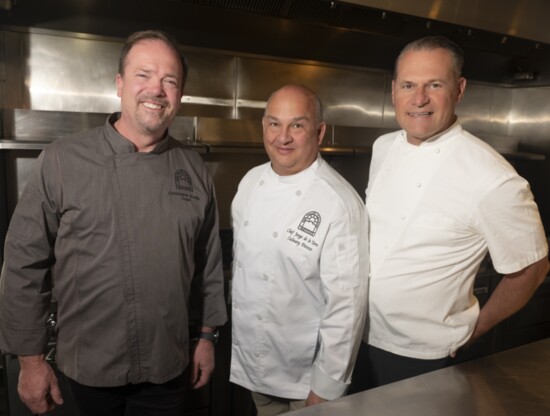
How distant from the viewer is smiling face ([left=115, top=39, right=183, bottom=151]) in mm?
1116

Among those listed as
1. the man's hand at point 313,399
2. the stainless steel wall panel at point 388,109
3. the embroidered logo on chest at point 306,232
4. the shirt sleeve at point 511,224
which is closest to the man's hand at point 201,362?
the man's hand at point 313,399

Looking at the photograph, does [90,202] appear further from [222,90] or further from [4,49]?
[222,90]

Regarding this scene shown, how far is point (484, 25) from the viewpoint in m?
2.53

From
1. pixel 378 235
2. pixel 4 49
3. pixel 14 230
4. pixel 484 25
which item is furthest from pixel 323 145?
pixel 14 230

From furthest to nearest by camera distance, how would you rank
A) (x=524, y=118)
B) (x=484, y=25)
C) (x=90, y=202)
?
(x=524, y=118) → (x=484, y=25) → (x=90, y=202)

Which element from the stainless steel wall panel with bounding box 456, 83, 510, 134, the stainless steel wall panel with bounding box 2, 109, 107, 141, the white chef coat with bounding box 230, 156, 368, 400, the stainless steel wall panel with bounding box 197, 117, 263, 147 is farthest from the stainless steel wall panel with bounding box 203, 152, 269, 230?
the stainless steel wall panel with bounding box 456, 83, 510, 134

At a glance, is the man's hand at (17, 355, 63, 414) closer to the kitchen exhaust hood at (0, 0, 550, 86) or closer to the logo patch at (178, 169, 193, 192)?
the logo patch at (178, 169, 193, 192)

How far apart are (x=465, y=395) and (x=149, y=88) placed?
38.0 inches

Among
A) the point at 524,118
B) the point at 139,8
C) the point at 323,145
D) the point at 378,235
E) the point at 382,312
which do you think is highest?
the point at 139,8

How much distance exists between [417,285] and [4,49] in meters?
1.86

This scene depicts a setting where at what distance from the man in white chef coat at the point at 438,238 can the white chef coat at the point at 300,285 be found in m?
0.09

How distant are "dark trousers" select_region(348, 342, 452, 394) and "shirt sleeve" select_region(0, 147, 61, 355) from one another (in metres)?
0.88

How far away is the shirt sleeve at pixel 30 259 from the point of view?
106cm

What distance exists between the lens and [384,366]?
4.01 ft
